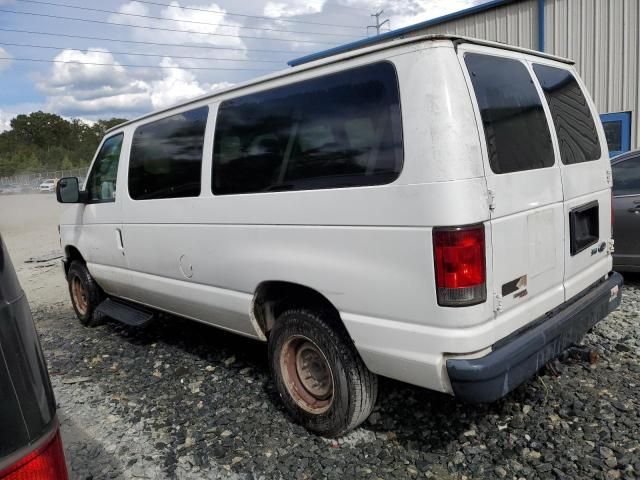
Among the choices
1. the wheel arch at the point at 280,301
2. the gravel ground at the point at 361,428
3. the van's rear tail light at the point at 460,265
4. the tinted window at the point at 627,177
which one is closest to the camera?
the van's rear tail light at the point at 460,265

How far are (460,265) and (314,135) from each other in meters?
1.12

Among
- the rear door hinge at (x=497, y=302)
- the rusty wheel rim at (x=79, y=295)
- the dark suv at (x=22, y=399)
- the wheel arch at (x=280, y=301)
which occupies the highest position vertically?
the dark suv at (x=22, y=399)

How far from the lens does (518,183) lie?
274 cm

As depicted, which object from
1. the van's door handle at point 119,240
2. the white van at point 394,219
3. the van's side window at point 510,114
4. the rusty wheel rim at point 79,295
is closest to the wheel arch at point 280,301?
the white van at point 394,219

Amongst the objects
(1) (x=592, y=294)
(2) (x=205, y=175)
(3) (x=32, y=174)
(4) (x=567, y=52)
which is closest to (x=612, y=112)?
(4) (x=567, y=52)

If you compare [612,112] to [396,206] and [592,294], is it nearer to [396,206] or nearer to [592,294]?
[592,294]

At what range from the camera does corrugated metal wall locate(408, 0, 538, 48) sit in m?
9.82

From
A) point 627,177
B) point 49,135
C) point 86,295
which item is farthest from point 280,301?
point 49,135

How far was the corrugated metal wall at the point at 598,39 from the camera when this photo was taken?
9.04 metres

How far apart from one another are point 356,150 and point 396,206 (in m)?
0.42

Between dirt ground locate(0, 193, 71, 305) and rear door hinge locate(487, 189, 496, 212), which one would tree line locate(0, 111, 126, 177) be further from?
rear door hinge locate(487, 189, 496, 212)

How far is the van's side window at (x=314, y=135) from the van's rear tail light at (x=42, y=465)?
1.76 meters

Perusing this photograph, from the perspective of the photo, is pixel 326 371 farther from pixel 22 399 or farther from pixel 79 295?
pixel 79 295

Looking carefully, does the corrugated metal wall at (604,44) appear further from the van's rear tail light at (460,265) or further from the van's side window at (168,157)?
the van's rear tail light at (460,265)
